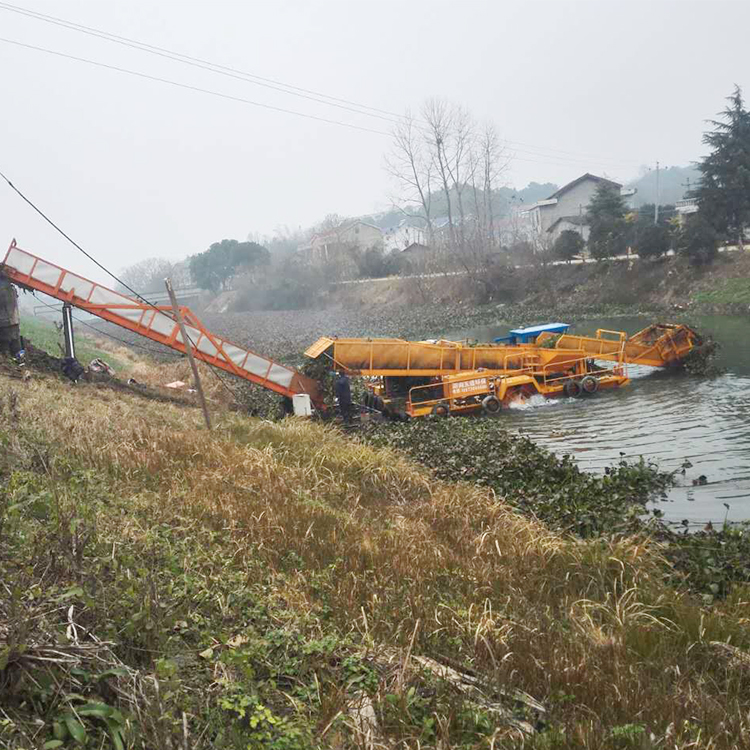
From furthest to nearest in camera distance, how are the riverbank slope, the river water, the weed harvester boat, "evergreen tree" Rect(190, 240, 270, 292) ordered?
"evergreen tree" Rect(190, 240, 270, 292) → the riverbank slope → the weed harvester boat → the river water

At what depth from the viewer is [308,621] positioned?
16.1 ft

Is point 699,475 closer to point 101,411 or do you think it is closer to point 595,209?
point 101,411

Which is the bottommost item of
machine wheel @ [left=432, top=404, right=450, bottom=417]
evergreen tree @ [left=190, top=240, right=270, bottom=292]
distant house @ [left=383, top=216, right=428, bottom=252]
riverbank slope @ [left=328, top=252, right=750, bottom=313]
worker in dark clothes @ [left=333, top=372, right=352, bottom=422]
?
machine wheel @ [left=432, top=404, right=450, bottom=417]

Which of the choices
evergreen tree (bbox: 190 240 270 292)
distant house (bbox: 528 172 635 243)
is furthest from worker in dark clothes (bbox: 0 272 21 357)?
evergreen tree (bbox: 190 240 270 292)

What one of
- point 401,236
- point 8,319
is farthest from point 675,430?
point 401,236

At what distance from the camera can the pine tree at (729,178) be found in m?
37.2

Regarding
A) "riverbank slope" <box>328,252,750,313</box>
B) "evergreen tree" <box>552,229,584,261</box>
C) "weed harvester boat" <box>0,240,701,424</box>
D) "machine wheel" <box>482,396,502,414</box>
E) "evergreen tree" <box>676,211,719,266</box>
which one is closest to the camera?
"machine wheel" <box>482,396,502,414</box>

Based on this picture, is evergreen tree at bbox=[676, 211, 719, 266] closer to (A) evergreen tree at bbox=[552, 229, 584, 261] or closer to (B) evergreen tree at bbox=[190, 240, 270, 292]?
(A) evergreen tree at bbox=[552, 229, 584, 261]

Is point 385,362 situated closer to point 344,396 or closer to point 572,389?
point 344,396

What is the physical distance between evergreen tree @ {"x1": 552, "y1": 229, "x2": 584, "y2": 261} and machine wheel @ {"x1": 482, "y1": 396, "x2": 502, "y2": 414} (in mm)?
34384

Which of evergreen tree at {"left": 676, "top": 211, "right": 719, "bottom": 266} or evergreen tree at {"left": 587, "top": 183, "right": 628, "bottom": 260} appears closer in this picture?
evergreen tree at {"left": 676, "top": 211, "right": 719, "bottom": 266}

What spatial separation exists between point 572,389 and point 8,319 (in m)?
16.2

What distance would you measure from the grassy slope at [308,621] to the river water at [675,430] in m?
3.97

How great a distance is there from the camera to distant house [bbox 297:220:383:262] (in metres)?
84.2
